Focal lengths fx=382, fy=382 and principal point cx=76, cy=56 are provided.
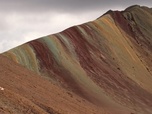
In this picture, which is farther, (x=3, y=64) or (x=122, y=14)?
(x=122, y=14)

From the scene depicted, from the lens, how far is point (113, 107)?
46.4 metres

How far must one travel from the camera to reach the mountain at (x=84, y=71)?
102ft

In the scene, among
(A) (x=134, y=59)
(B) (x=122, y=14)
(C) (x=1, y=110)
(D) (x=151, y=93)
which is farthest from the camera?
(B) (x=122, y=14)

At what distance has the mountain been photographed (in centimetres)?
3112

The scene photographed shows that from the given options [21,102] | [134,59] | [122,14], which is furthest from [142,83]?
[21,102]

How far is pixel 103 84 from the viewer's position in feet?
174

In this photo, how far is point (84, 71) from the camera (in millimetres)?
51844

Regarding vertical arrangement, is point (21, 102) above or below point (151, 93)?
above

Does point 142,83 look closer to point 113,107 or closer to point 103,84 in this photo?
point 103,84

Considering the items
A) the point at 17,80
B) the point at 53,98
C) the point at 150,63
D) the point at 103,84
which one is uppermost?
the point at 17,80

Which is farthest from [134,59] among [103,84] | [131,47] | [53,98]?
[53,98]

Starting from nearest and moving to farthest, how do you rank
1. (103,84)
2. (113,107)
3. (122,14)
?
(113,107) < (103,84) < (122,14)

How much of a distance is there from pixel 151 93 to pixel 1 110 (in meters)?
44.0

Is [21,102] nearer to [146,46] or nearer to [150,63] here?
[150,63]
